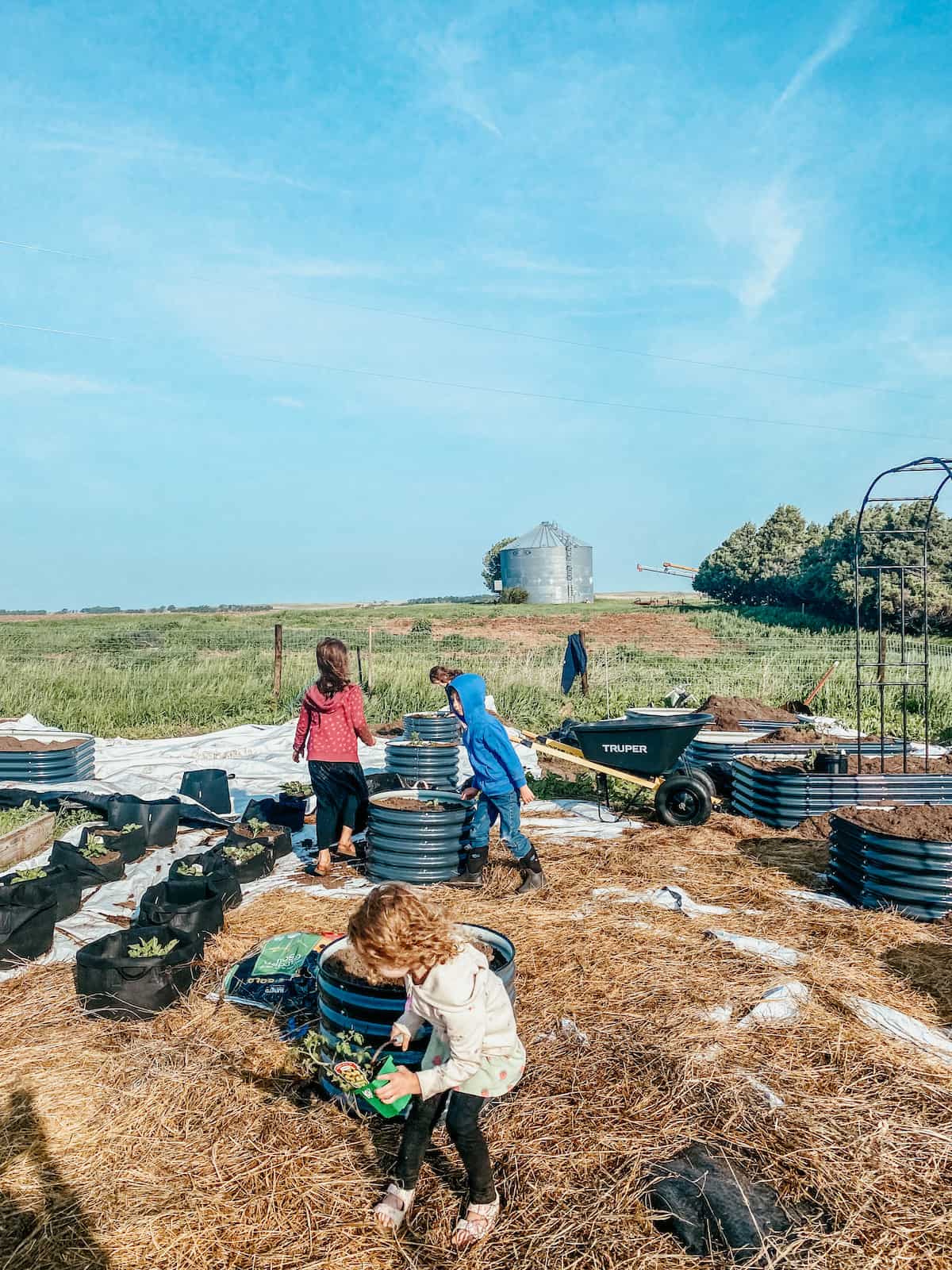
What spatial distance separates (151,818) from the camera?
20.7ft

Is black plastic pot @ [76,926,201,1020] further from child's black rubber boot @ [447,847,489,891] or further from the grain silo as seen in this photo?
the grain silo

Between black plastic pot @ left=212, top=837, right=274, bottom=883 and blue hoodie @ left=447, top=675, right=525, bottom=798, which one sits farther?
black plastic pot @ left=212, top=837, right=274, bottom=883

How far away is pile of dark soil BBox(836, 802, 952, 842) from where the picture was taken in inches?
189

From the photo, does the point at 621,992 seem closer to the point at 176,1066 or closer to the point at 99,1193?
the point at 176,1066

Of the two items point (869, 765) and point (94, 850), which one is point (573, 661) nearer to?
point (869, 765)

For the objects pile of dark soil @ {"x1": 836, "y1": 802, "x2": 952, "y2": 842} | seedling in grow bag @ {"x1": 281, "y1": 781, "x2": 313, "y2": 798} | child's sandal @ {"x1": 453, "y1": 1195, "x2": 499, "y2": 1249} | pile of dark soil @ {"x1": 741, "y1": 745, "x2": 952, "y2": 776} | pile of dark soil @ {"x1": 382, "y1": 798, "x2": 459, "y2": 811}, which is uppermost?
pile of dark soil @ {"x1": 382, "y1": 798, "x2": 459, "y2": 811}

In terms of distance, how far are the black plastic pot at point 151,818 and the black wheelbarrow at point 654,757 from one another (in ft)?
9.26

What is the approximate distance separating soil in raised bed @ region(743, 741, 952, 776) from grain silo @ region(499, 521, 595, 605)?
43.9m

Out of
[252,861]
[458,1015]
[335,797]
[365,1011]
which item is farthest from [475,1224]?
[335,797]

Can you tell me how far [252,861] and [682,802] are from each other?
3.41 metres

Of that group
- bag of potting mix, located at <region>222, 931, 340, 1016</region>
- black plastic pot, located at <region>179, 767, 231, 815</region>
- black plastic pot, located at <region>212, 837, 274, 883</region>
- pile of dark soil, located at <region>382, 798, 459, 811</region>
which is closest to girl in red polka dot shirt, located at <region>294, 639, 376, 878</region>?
black plastic pot, located at <region>212, 837, 274, 883</region>

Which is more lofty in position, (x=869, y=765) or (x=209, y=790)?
(x=869, y=765)

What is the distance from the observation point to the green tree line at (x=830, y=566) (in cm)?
2575

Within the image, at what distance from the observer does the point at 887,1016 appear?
11.4ft
